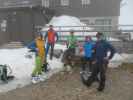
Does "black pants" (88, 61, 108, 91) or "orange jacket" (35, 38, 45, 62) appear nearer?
"black pants" (88, 61, 108, 91)

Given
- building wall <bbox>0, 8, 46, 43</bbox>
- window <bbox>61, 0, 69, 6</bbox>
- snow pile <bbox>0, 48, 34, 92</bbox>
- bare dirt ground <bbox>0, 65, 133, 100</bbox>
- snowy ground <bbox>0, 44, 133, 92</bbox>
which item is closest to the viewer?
bare dirt ground <bbox>0, 65, 133, 100</bbox>

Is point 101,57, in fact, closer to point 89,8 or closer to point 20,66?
point 20,66

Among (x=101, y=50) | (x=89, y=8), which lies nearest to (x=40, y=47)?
(x=101, y=50)

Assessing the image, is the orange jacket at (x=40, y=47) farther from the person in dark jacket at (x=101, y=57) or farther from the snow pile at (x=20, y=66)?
the person in dark jacket at (x=101, y=57)

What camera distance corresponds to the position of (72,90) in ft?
51.6

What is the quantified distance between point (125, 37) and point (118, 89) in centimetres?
1179

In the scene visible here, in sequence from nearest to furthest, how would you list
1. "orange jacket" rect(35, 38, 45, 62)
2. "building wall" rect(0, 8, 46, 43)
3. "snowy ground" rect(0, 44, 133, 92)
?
1. "snowy ground" rect(0, 44, 133, 92)
2. "orange jacket" rect(35, 38, 45, 62)
3. "building wall" rect(0, 8, 46, 43)

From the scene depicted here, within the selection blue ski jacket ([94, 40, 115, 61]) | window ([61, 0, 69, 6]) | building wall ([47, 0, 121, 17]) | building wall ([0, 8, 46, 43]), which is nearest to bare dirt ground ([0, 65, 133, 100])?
blue ski jacket ([94, 40, 115, 61])

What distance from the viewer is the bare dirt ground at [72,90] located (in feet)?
48.0

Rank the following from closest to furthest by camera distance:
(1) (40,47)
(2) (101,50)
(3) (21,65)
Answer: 1. (2) (101,50)
2. (1) (40,47)
3. (3) (21,65)

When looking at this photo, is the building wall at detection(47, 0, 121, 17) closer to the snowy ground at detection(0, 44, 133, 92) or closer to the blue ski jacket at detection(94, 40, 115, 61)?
the snowy ground at detection(0, 44, 133, 92)

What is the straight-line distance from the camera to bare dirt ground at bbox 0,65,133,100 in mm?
14633

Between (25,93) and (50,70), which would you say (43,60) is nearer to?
(50,70)

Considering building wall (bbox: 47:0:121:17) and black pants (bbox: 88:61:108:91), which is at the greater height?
building wall (bbox: 47:0:121:17)
